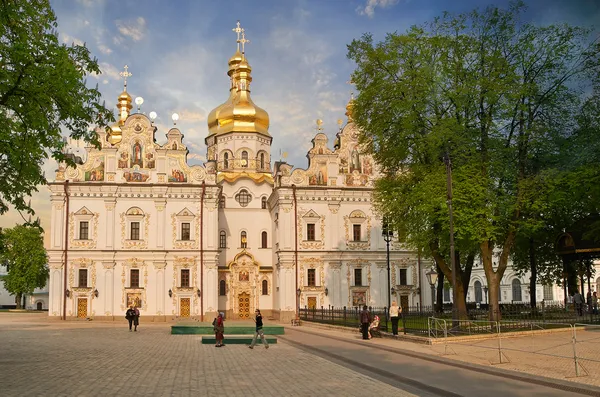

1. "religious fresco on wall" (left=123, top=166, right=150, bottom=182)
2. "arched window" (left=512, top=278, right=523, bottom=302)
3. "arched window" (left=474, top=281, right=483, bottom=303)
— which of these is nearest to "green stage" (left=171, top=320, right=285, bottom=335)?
"religious fresco on wall" (left=123, top=166, right=150, bottom=182)

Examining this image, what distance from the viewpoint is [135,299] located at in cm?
5109

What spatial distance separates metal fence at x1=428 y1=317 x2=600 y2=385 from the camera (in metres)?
15.5

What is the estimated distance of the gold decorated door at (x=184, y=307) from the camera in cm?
5125

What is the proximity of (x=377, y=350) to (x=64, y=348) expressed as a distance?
453 inches

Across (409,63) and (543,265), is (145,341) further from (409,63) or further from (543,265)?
(543,265)

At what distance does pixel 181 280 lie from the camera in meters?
51.8

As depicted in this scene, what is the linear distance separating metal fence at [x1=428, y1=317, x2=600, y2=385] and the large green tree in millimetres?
2645

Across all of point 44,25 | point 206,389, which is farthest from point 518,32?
point 206,389

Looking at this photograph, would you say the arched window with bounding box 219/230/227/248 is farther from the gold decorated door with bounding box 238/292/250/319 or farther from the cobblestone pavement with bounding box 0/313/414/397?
the cobblestone pavement with bounding box 0/313/414/397

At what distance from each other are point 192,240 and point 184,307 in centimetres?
534

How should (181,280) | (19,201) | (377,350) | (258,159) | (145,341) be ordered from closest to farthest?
(19,201) → (377,350) → (145,341) → (181,280) → (258,159)

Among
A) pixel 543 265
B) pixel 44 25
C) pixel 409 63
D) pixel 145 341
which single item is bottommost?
pixel 145 341

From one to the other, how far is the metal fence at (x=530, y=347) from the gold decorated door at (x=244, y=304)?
31482 mm

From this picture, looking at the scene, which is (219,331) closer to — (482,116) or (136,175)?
(482,116)
